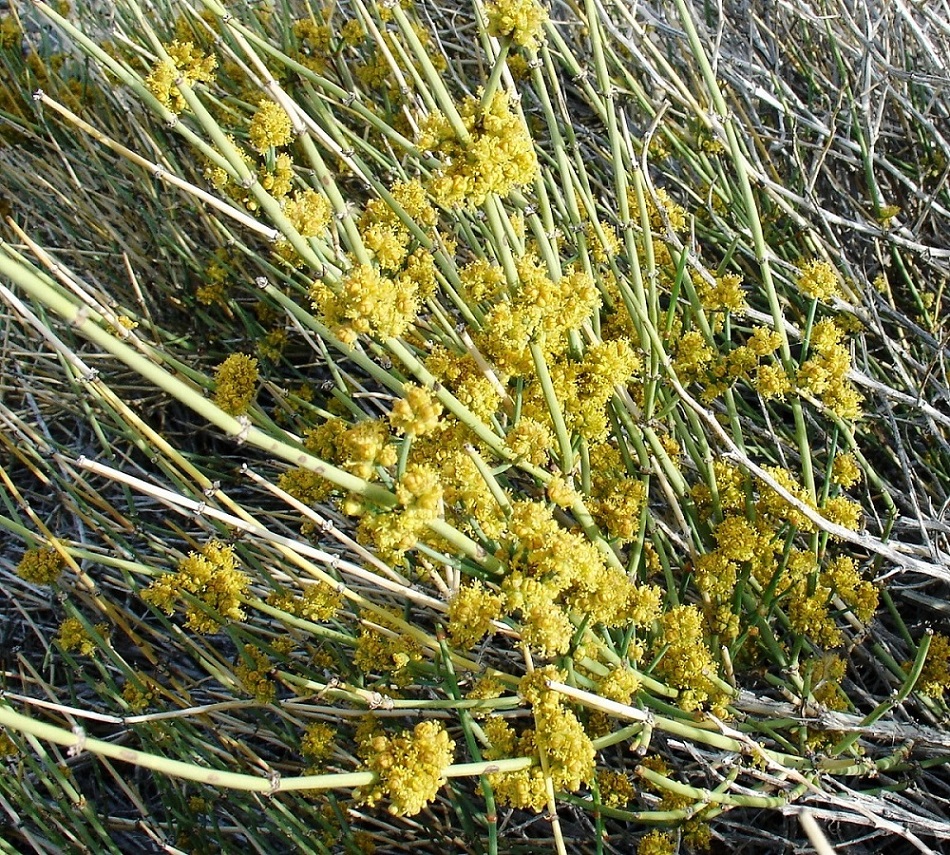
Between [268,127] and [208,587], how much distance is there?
813mm

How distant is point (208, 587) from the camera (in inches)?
60.9

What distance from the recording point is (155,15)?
10.7 feet

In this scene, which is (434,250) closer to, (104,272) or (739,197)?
(739,197)

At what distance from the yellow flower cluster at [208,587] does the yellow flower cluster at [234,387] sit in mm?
292

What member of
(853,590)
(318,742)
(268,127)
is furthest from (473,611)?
(268,127)

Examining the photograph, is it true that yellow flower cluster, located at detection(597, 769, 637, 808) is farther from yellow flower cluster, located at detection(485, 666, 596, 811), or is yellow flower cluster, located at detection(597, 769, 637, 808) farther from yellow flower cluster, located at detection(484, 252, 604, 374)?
yellow flower cluster, located at detection(484, 252, 604, 374)

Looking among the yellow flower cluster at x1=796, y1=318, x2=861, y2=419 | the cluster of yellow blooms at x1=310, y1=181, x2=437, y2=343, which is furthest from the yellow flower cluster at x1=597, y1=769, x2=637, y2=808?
the cluster of yellow blooms at x1=310, y1=181, x2=437, y2=343

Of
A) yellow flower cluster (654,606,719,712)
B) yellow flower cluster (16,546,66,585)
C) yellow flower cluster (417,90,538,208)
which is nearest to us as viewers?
yellow flower cluster (417,90,538,208)

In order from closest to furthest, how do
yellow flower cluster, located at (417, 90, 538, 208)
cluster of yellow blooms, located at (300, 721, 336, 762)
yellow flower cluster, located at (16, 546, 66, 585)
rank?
1. yellow flower cluster, located at (417, 90, 538, 208)
2. cluster of yellow blooms, located at (300, 721, 336, 762)
3. yellow flower cluster, located at (16, 546, 66, 585)

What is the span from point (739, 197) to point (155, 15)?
2.39m

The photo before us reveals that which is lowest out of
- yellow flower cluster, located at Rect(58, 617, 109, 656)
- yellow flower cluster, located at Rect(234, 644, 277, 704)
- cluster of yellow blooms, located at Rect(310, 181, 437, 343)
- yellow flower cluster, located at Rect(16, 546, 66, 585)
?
yellow flower cluster, located at Rect(234, 644, 277, 704)

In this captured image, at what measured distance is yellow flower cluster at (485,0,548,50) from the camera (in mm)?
1233

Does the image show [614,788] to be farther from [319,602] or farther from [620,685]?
[319,602]

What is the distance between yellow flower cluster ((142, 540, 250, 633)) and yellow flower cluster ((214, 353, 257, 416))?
0.96 feet
